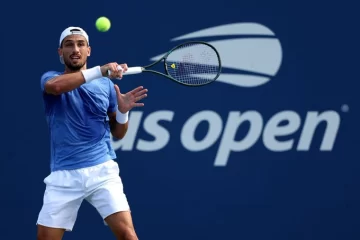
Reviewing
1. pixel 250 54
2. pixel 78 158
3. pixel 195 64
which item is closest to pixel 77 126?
pixel 78 158

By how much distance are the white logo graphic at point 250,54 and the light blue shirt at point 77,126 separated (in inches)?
55.5

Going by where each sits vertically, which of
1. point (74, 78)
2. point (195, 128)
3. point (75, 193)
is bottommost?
point (75, 193)

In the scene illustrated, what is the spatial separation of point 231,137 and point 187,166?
1.21 ft

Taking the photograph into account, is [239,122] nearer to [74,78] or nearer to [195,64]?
[195,64]

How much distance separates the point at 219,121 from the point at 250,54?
520 millimetres

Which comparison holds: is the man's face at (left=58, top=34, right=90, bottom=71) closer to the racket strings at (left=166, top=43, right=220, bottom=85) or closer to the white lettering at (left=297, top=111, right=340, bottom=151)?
the racket strings at (left=166, top=43, right=220, bottom=85)

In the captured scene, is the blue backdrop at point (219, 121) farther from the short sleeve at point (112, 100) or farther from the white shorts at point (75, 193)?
the white shorts at point (75, 193)

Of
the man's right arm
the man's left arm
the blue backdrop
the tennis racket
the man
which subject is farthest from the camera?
the blue backdrop

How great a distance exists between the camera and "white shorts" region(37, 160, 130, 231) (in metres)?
6.34

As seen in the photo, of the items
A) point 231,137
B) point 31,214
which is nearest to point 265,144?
point 231,137

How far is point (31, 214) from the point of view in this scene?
24.6ft

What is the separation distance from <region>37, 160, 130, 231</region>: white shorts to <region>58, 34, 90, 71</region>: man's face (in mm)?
611

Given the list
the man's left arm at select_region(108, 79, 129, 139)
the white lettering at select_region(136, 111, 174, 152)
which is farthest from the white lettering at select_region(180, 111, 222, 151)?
the man's left arm at select_region(108, 79, 129, 139)

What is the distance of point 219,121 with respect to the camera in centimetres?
757
